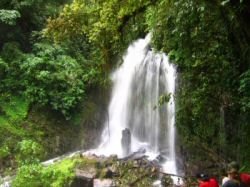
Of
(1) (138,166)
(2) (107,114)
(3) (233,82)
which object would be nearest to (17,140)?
(2) (107,114)

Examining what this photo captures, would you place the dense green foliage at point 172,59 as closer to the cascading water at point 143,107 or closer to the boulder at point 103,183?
the cascading water at point 143,107

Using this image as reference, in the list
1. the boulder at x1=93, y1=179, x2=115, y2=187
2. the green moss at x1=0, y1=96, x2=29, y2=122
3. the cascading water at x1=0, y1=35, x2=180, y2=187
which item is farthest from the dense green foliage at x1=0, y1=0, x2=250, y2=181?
the boulder at x1=93, y1=179, x2=115, y2=187

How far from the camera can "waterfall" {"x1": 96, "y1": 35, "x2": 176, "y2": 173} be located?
14125mm

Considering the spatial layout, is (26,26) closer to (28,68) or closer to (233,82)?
(28,68)

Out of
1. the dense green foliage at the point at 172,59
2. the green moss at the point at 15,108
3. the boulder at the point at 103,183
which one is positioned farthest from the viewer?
the green moss at the point at 15,108

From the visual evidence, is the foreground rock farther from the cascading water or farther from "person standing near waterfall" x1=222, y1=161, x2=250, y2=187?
"person standing near waterfall" x1=222, y1=161, x2=250, y2=187

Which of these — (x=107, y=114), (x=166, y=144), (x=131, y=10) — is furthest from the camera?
(x=107, y=114)

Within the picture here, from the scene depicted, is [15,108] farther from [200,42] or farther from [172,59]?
[200,42]

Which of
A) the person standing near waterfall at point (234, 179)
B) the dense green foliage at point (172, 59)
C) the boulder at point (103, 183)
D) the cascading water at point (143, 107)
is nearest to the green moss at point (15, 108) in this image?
the dense green foliage at point (172, 59)

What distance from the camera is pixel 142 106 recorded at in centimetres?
1522

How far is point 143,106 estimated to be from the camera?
15172 mm

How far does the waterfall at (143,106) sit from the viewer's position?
46.3 feet

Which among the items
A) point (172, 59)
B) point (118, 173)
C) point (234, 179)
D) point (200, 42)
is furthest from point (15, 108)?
point (234, 179)

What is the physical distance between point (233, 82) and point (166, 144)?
17.7 feet
